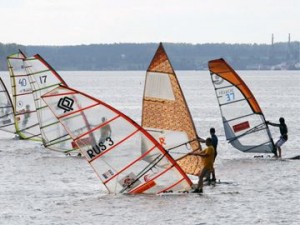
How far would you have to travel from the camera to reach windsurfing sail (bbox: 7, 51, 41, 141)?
5246cm

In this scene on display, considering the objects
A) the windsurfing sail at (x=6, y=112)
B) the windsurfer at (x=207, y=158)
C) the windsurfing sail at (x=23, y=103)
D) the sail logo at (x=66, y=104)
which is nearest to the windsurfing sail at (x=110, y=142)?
the sail logo at (x=66, y=104)

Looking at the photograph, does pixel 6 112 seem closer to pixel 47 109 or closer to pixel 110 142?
pixel 47 109

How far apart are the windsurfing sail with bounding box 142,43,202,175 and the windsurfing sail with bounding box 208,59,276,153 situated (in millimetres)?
9248

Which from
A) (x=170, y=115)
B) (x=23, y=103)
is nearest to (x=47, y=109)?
(x=23, y=103)

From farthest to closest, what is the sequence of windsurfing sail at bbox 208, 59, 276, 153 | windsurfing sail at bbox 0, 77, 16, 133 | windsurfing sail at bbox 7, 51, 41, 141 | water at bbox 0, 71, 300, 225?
windsurfing sail at bbox 0, 77, 16, 133
windsurfing sail at bbox 7, 51, 41, 141
windsurfing sail at bbox 208, 59, 276, 153
water at bbox 0, 71, 300, 225

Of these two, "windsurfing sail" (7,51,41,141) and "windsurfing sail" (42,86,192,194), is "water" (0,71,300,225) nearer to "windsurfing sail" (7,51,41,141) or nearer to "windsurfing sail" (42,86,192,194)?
"windsurfing sail" (42,86,192,194)

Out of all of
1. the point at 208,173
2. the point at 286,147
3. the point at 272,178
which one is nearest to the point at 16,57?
the point at 286,147

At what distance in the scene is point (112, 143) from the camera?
2983 centimetres

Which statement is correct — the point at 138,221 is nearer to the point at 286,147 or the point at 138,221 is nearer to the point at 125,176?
the point at 125,176

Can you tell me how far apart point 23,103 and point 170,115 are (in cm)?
2013

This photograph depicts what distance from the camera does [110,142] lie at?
2983 centimetres

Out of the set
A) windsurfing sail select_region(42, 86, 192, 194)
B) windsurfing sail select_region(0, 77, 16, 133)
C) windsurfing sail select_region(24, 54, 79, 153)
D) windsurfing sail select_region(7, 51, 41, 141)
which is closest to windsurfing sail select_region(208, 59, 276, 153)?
windsurfing sail select_region(24, 54, 79, 153)

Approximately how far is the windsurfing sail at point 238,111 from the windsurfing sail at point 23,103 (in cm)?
1259

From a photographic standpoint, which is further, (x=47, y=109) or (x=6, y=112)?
(x=6, y=112)
